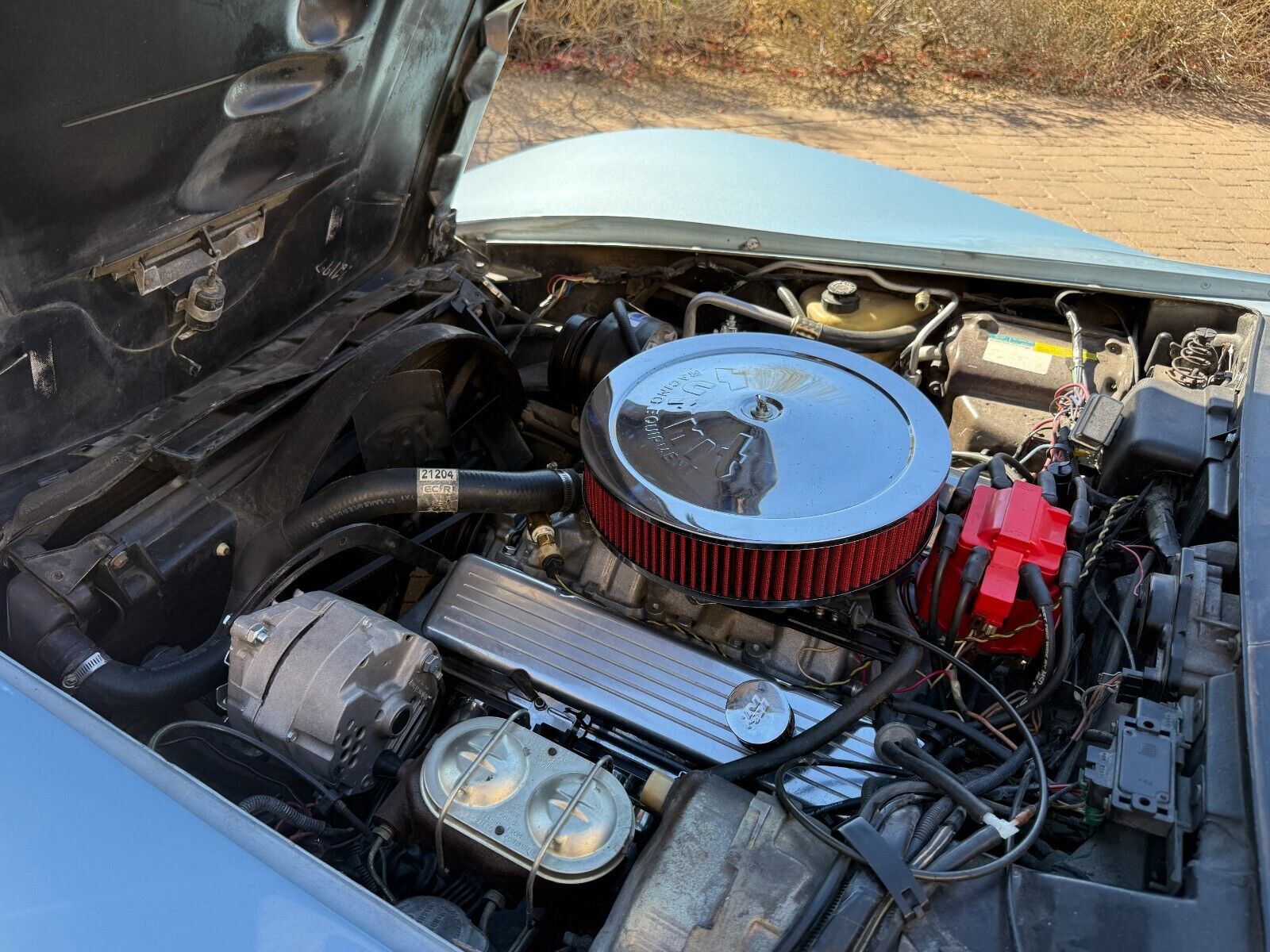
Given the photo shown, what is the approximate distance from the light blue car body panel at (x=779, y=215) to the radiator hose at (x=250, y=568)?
850 millimetres

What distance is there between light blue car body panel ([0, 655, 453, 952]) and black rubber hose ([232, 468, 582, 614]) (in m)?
0.42

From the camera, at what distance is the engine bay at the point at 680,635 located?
1113mm

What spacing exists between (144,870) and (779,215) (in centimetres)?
180

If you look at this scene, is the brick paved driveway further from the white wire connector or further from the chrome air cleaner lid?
the white wire connector

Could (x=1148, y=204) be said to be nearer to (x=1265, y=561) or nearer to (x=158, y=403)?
(x=1265, y=561)

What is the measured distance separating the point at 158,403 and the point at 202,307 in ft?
0.52

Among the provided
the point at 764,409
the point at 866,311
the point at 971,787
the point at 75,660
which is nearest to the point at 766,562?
the point at 764,409

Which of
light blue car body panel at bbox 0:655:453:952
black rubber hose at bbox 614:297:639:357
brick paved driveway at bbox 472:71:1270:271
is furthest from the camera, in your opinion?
brick paved driveway at bbox 472:71:1270:271

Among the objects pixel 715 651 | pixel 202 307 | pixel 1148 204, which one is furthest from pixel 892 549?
pixel 1148 204

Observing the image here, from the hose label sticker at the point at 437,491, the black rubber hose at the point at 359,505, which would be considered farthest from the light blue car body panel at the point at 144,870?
the hose label sticker at the point at 437,491

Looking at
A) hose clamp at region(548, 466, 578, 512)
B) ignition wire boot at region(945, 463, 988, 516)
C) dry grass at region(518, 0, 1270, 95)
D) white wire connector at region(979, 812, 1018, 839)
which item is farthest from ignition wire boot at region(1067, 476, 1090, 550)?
dry grass at region(518, 0, 1270, 95)

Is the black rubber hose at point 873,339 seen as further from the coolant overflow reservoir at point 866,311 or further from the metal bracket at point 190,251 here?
the metal bracket at point 190,251

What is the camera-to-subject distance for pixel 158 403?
1.62 meters

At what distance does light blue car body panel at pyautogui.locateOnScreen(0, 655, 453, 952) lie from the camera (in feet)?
3.20
